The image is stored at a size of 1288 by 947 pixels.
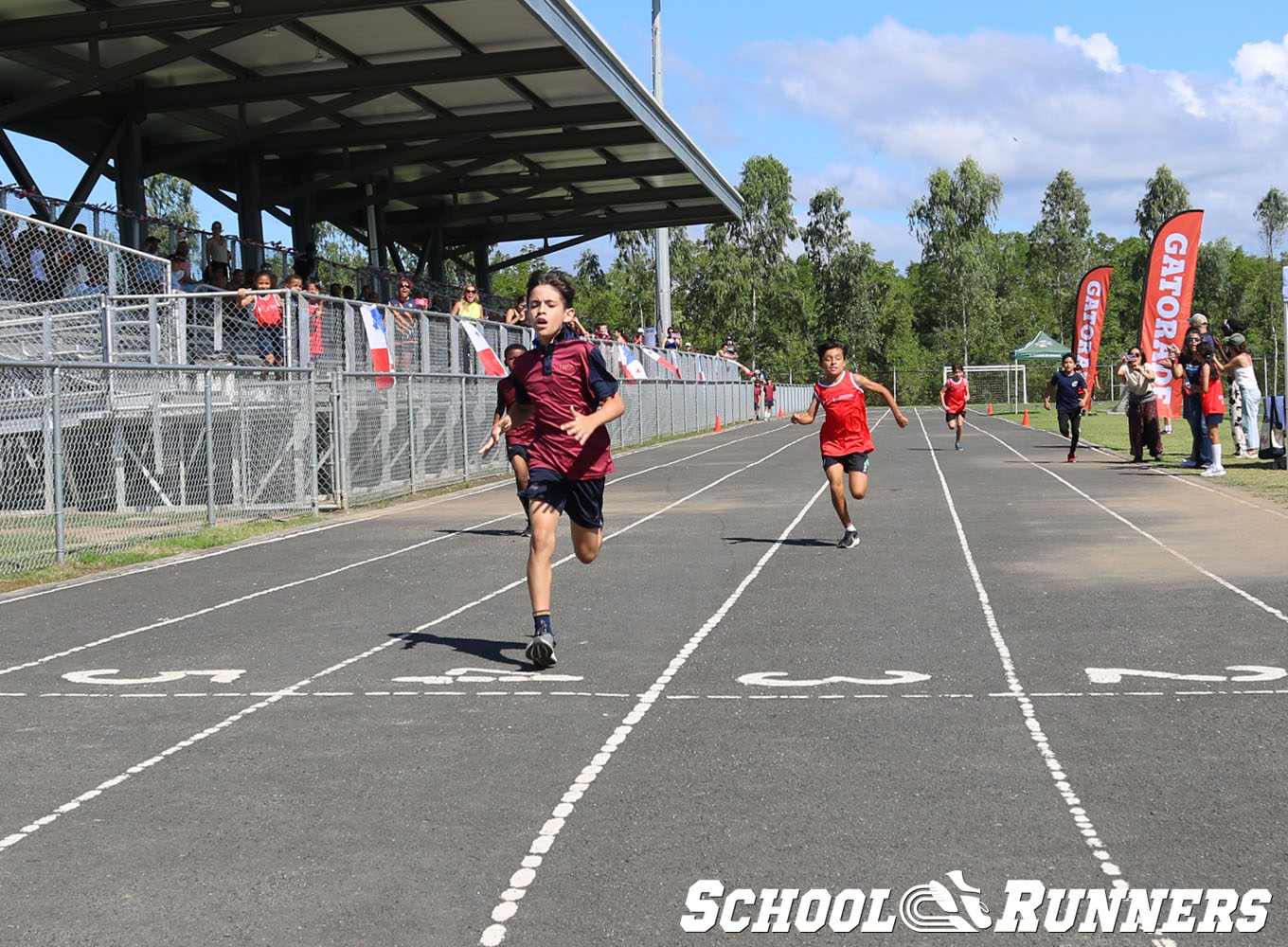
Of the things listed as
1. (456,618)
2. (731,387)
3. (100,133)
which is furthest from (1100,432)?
(456,618)

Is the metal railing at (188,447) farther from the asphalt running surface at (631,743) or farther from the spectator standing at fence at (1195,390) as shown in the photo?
the spectator standing at fence at (1195,390)

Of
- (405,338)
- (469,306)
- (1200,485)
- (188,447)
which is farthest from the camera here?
(469,306)

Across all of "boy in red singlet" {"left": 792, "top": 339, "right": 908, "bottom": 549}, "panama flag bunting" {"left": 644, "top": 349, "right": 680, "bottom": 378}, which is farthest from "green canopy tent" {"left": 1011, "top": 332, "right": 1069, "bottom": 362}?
"boy in red singlet" {"left": 792, "top": 339, "right": 908, "bottom": 549}

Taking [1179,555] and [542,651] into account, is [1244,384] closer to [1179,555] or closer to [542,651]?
[1179,555]

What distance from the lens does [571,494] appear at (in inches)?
312

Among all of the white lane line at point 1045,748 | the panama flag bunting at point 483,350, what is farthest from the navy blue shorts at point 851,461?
the panama flag bunting at point 483,350

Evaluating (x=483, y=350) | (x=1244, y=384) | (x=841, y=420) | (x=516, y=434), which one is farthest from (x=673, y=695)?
(x=483, y=350)

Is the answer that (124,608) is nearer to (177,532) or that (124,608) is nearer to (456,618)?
(456,618)

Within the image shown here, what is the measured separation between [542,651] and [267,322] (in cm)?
1121

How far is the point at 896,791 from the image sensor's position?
5.30m

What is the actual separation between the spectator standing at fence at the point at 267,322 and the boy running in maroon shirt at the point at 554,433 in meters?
10.5

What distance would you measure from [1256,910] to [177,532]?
13363 millimetres

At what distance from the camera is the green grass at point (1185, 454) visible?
18.6 metres

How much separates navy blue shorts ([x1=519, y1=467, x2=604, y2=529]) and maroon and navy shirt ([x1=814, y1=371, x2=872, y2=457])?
6228 millimetres
